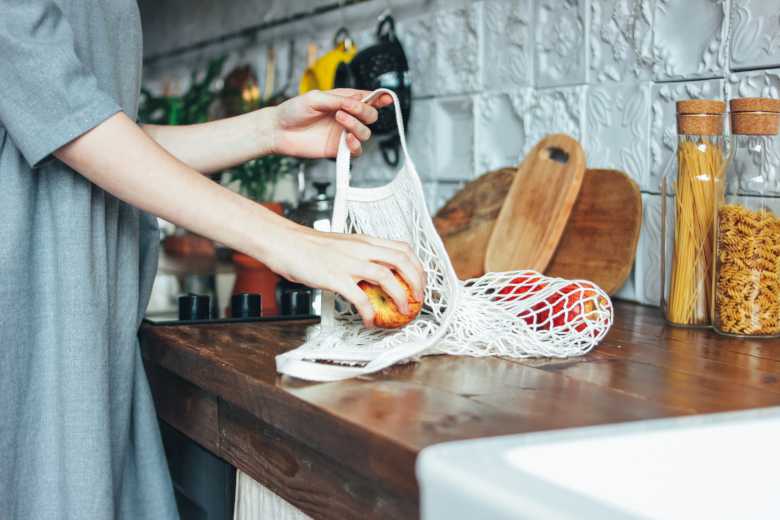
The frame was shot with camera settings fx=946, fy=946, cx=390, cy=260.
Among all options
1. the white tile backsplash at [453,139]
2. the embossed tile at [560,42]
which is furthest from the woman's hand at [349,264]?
the white tile backsplash at [453,139]

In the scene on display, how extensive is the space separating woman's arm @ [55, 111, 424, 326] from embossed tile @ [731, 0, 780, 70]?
0.58 meters

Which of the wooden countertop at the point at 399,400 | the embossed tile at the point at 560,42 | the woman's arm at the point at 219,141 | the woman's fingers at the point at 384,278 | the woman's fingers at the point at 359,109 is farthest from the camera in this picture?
the embossed tile at the point at 560,42

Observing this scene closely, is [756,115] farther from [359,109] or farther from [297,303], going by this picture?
[297,303]

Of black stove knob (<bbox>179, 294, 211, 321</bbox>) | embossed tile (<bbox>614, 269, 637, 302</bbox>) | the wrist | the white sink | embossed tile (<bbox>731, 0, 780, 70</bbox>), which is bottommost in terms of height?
the white sink

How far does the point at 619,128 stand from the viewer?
144cm

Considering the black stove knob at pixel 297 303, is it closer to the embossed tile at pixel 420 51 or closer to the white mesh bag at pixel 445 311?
the white mesh bag at pixel 445 311

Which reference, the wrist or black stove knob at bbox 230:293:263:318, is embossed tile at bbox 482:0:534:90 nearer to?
black stove knob at bbox 230:293:263:318

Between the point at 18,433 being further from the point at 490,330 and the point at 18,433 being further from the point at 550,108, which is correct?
the point at 550,108

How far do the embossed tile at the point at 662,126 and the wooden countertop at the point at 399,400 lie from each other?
1.01 feet

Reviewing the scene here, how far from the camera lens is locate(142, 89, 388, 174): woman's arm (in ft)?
3.82

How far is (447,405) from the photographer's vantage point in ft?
2.52

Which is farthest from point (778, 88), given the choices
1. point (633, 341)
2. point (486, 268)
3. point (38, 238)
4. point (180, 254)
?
point (180, 254)

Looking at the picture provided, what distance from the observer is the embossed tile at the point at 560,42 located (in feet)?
4.94

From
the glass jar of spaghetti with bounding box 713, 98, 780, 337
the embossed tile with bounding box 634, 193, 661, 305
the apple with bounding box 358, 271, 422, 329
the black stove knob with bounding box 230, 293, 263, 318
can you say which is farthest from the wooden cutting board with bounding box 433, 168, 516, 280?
the apple with bounding box 358, 271, 422, 329
